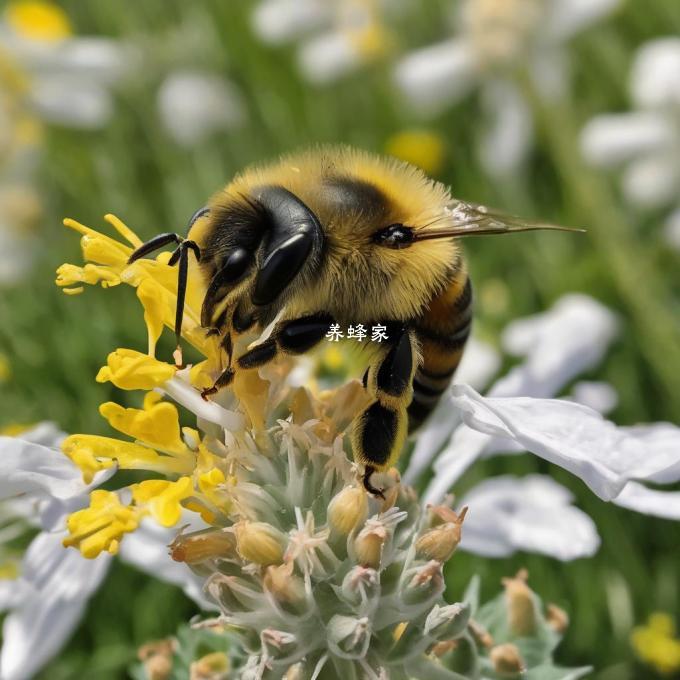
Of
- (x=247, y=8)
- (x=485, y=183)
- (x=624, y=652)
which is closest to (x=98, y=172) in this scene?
(x=247, y=8)

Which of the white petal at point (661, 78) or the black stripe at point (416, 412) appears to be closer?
the black stripe at point (416, 412)

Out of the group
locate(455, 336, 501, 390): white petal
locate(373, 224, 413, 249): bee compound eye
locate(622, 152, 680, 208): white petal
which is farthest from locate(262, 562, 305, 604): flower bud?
locate(622, 152, 680, 208): white petal

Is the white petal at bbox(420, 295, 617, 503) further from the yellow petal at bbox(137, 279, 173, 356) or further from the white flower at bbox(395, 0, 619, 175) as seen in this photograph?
the white flower at bbox(395, 0, 619, 175)

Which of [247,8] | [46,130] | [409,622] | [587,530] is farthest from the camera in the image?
[247,8]

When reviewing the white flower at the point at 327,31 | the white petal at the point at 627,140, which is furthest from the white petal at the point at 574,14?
the white flower at the point at 327,31

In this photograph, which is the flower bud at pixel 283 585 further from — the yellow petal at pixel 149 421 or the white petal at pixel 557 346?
the white petal at pixel 557 346

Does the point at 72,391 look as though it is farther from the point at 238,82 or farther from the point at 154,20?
the point at 154,20

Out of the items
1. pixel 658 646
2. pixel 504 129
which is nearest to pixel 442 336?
pixel 658 646
